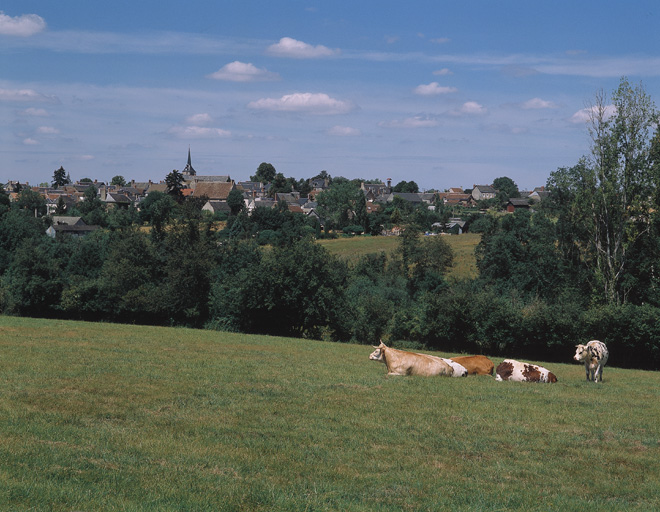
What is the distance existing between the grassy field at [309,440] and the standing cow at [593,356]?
1.25 meters

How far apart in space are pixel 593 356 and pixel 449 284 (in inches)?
2203

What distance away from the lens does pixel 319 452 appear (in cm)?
1203

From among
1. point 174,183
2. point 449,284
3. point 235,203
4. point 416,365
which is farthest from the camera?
point 235,203

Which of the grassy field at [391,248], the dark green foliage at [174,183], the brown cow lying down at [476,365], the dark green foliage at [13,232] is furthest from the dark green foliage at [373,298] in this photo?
the dark green foliage at [174,183]

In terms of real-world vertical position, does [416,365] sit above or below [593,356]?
below

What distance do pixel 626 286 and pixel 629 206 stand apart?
238 inches

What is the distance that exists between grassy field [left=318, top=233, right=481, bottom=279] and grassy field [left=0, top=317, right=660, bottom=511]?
69.7 m

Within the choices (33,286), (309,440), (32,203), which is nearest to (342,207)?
(32,203)

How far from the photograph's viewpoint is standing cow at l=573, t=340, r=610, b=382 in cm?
2262

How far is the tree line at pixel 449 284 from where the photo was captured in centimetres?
4450

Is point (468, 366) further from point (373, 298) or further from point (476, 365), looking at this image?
point (373, 298)

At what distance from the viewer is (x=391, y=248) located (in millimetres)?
113000

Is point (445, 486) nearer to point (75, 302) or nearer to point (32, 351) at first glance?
point (32, 351)

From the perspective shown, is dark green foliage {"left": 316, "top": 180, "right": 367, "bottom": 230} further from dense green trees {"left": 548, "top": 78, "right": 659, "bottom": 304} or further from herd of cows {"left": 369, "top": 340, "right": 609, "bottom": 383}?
herd of cows {"left": 369, "top": 340, "right": 609, "bottom": 383}
